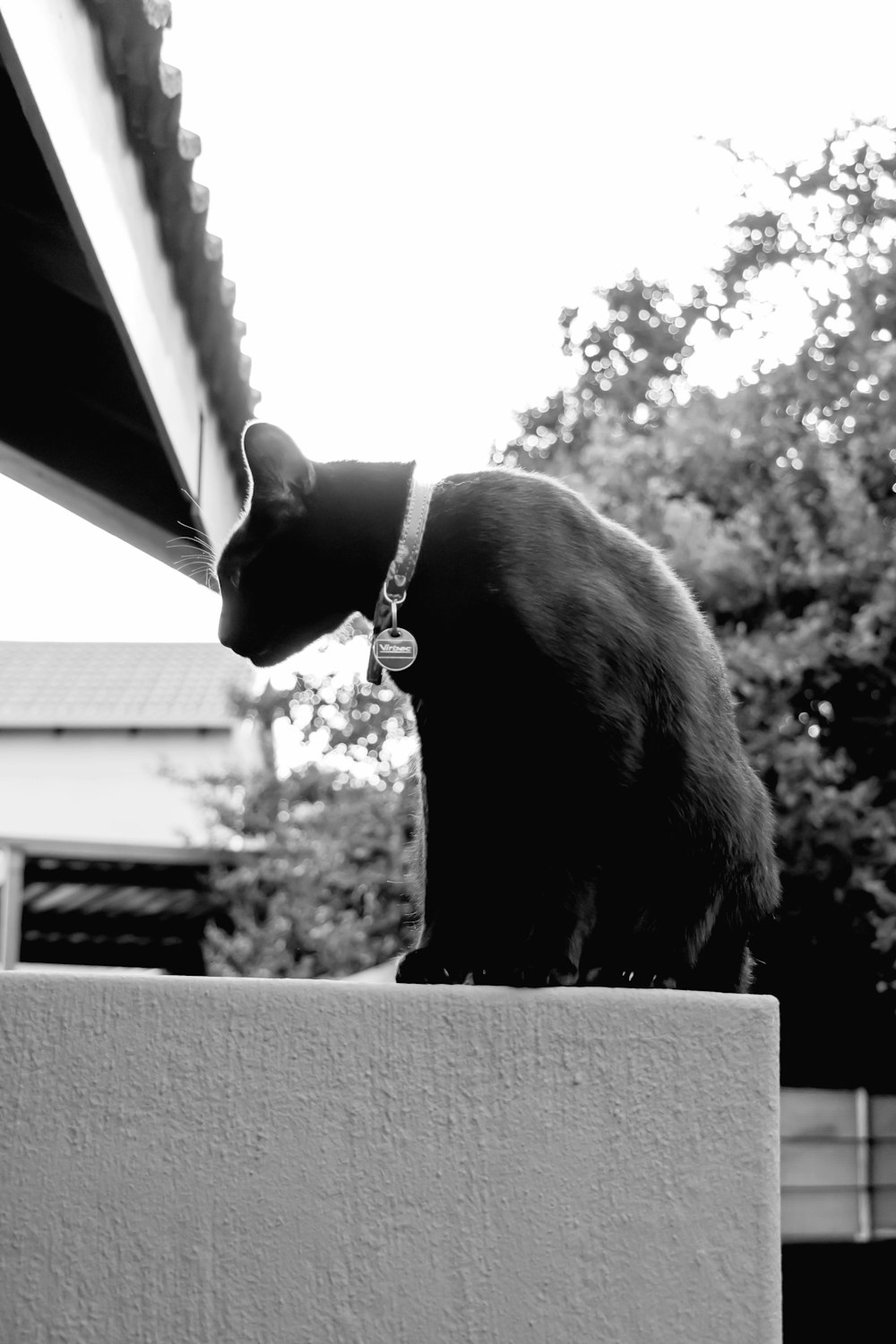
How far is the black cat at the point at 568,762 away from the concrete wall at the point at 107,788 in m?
14.1

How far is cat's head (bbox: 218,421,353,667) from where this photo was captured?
1.93 meters

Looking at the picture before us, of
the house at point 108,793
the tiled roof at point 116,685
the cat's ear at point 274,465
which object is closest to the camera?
the cat's ear at point 274,465

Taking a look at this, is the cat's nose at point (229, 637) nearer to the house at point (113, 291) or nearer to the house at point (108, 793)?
the house at point (113, 291)

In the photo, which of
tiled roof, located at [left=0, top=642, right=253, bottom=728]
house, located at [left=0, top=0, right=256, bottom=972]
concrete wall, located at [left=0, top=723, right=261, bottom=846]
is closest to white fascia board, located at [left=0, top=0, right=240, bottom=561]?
house, located at [left=0, top=0, right=256, bottom=972]

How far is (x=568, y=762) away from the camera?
1.52 meters

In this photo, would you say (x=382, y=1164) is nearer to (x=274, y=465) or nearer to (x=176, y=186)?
(x=274, y=465)

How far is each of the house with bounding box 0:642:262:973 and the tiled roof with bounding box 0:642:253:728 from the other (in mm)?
21

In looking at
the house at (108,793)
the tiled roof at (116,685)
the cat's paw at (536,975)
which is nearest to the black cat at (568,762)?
the cat's paw at (536,975)

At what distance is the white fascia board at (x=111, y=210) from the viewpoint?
1.40 m

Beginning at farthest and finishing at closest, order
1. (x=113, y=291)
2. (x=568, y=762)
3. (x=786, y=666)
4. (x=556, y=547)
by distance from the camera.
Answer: (x=786, y=666), (x=113, y=291), (x=556, y=547), (x=568, y=762)

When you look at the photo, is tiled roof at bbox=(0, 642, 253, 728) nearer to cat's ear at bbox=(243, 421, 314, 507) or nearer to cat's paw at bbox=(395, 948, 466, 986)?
cat's ear at bbox=(243, 421, 314, 507)

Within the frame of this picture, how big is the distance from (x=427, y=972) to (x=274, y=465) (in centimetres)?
74

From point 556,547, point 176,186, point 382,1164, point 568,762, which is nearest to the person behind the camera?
point 382,1164

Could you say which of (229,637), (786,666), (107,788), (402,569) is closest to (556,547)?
(402,569)
